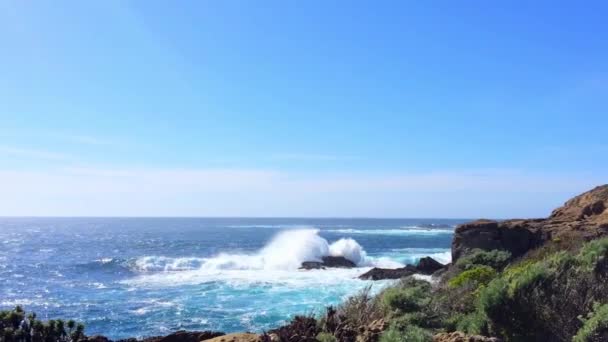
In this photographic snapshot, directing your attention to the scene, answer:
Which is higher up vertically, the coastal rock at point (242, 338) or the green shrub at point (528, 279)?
the green shrub at point (528, 279)

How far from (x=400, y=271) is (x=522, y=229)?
8183 mm

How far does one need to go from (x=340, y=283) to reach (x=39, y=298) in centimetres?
1673

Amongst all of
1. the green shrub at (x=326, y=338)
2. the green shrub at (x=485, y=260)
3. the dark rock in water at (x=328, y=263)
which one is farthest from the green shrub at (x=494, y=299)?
the dark rock in water at (x=328, y=263)

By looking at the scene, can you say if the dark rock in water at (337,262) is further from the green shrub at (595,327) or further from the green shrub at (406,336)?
the green shrub at (406,336)

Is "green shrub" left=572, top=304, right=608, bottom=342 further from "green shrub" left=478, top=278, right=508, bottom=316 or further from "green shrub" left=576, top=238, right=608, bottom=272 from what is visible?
"green shrub" left=576, top=238, right=608, bottom=272

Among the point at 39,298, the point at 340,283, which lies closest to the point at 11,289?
the point at 39,298

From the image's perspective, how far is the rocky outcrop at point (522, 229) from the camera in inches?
1227

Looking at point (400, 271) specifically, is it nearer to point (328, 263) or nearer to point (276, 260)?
point (328, 263)

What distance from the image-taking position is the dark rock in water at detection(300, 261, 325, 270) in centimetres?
4522

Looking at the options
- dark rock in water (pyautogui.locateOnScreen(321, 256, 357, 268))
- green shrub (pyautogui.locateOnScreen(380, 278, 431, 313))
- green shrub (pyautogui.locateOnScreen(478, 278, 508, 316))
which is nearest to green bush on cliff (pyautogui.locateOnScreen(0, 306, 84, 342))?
green shrub (pyautogui.locateOnScreen(380, 278, 431, 313))

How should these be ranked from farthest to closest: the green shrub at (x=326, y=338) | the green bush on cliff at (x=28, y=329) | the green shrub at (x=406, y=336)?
the green bush on cliff at (x=28, y=329) → the green shrub at (x=326, y=338) → the green shrub at (x=406, y=336)

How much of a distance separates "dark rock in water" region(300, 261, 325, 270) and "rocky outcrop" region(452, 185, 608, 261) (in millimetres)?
13750

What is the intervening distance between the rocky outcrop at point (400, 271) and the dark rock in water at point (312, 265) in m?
8.33

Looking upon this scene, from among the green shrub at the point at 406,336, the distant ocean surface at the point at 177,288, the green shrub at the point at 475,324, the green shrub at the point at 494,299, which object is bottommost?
the distant ocean surface at the point at 177,288
